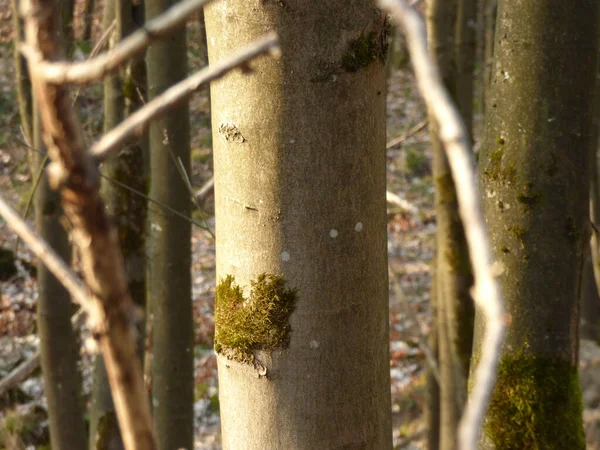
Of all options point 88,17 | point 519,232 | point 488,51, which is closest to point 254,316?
point 519,232

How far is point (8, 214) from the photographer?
0.50 m

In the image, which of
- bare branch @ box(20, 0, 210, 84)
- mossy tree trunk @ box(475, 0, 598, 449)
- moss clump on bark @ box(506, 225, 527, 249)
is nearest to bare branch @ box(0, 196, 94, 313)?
bare branch @ box(20, 0, 210, 84)

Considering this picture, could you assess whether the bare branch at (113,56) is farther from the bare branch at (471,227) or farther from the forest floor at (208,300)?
the forest floor at (208,300)

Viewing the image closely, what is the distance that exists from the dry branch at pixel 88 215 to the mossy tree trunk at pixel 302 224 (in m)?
0.80

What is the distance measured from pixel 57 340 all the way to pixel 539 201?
3.10 meters

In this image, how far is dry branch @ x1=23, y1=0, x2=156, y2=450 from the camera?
43 centimetres

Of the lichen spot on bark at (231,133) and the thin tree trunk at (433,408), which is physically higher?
the lichen spot on bark at (231,133)

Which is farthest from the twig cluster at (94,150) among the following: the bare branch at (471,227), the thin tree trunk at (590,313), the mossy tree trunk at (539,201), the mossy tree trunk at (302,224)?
the thin tree trunk at (590,313)

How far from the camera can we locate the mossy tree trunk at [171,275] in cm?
347

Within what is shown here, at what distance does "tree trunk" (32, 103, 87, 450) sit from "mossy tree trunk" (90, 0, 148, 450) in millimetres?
300

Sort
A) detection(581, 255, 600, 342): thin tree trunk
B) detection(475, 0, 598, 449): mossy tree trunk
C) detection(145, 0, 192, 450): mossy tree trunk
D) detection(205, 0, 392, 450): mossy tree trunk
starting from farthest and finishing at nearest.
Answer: detection(581, 255, 600, 342): thin tree trunk
detection(145, 0, 192, 450): mossy tree trunk
detection(475, 0, 598, 449): mossy tree trunk
detection(205, 0, 392, 450): mossy tree trunk

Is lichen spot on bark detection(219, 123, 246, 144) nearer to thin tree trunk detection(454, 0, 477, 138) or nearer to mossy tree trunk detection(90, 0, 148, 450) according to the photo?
mossy tree trunk detection(90, 0, 148, 450)

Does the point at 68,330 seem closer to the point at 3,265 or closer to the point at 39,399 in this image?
the point at 39,399

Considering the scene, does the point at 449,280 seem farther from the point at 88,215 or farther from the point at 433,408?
the point at 88,215
